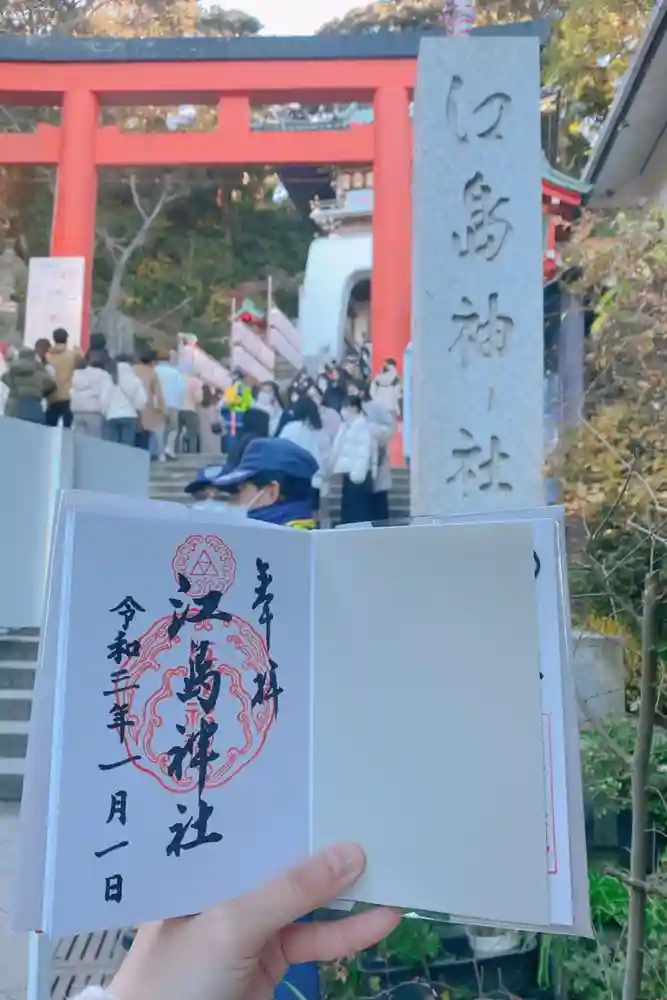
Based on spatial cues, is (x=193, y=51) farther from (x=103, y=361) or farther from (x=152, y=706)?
(x=152, y=706)

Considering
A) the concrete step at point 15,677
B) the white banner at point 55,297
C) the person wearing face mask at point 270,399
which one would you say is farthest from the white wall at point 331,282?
the concrete step at point 15,677

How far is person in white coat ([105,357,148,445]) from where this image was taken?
6004 mm

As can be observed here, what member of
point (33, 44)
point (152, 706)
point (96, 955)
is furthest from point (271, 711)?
point (33, 44)

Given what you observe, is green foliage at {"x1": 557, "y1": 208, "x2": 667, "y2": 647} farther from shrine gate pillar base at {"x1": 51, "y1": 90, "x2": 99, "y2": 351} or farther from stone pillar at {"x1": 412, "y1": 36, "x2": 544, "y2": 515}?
shrine gate pillar base at {"x1": 51, "y1": 90, "x2": 99, "y2": 351}

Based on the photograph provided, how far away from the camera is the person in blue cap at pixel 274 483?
2395 millimetres

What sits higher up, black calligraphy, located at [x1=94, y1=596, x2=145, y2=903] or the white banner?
the white banner

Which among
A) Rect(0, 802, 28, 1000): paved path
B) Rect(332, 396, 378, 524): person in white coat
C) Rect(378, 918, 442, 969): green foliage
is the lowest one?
Rect(0, 802, 28, 1000): paved path

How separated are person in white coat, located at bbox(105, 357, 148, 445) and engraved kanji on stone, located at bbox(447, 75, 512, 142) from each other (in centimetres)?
355

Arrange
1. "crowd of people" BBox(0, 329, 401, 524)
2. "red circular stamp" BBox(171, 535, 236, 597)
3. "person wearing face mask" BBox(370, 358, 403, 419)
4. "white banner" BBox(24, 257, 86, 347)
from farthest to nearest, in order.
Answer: "white banner" BBox(24, 257, 86, 347) < "person wearing face mask" BBox(370, 358, 403, 419) < "crowd of people" BBox(0, 329, 401, 524) < "red circular stamp" BBox(171, 535, 236, 597)

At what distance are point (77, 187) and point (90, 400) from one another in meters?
3.35

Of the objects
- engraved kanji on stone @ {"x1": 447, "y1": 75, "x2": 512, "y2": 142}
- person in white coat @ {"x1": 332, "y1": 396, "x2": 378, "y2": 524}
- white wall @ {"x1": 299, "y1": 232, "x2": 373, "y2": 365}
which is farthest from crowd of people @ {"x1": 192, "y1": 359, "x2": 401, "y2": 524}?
white wall @ {"x1": 299, "y1": 232, "x2": 373, "y2": 365}

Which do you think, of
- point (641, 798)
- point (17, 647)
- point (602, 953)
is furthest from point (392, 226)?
point (641, 798)

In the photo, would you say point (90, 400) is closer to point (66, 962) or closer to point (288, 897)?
point (66, 962)

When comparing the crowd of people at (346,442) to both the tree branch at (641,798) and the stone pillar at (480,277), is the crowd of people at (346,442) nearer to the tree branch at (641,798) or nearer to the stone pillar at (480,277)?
the stone pillar at (480,277)
